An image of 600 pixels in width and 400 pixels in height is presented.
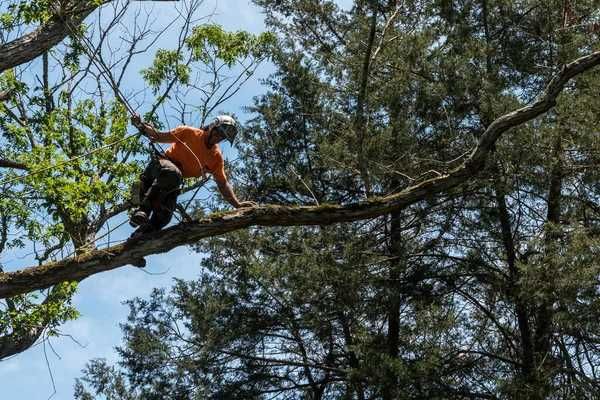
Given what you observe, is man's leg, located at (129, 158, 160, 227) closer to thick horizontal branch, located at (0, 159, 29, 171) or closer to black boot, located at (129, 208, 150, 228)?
black boot, located at (129, 208, 150, 228)

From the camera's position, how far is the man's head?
578 centimetres

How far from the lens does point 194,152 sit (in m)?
5.91

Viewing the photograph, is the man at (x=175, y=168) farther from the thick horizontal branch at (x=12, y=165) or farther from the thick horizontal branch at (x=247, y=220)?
the thick horizontal branch at (x=12, y=165)

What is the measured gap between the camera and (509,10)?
1202 centimetres

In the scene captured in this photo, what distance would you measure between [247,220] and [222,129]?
88 centimetres

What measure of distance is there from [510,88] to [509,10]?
137cm

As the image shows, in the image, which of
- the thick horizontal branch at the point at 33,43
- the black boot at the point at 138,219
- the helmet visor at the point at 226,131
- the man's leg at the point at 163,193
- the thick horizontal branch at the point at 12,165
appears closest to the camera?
the black boot at the point at 138,219

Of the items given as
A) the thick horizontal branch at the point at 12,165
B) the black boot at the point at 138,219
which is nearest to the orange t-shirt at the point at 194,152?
the black boot at the point at 138,219

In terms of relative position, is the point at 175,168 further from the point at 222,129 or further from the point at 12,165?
the point at 12,165

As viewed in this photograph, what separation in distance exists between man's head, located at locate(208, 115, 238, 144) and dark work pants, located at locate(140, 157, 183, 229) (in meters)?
0.35

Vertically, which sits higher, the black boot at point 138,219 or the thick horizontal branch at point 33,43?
the thick horizontal branch at point 33,43

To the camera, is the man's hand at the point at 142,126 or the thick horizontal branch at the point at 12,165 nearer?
the man's hand at the point at 142,126

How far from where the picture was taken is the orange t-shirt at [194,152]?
5812 mm

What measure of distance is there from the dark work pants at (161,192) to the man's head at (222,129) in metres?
0.35
